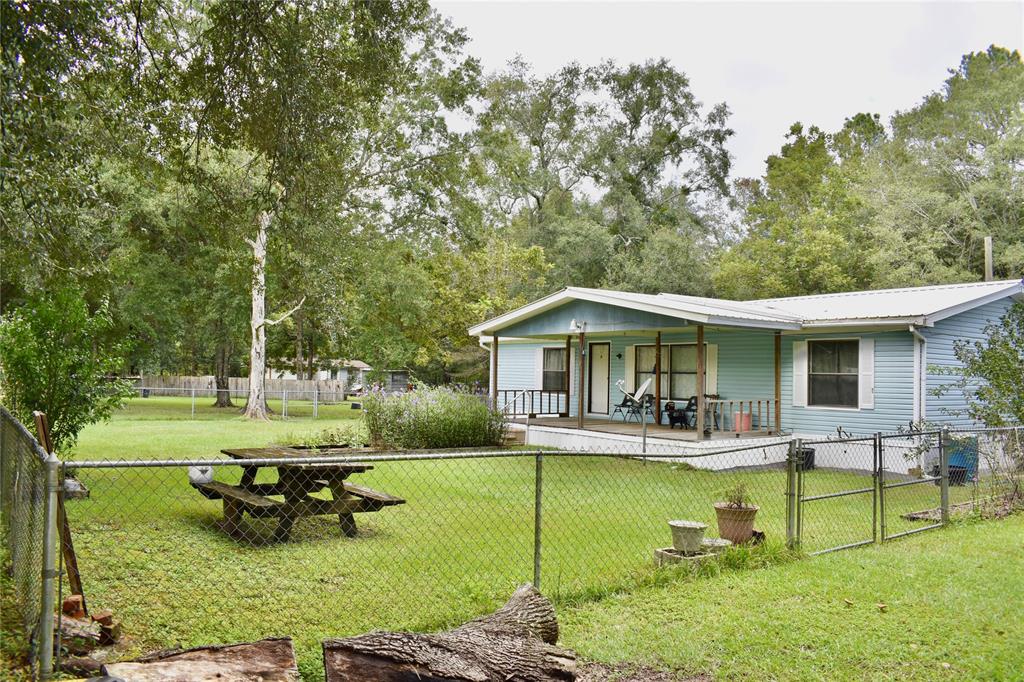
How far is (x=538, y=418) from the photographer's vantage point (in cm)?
1866

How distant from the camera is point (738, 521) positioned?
651cm

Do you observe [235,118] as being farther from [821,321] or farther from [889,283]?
[889,283]

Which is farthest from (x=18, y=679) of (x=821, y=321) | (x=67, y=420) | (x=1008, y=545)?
(x=821, y=321)

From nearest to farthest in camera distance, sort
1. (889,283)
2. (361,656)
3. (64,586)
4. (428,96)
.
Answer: (361,656)
(64,586)
(428,96)
(889,283)

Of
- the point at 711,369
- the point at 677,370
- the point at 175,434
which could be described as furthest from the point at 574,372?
the point at 175,434

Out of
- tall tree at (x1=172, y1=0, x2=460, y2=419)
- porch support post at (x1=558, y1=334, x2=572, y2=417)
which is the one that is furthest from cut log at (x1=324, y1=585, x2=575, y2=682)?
porch support post at (x1=558, y1=334, x2=572, y2=417)

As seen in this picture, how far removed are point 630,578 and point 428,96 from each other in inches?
774

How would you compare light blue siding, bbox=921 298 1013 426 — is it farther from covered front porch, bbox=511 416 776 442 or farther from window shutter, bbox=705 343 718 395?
window shutter, bbox=705 343 718 395

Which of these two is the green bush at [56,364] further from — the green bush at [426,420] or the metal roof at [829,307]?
the metal roof at [829,307]

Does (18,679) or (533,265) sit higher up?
(533,265)

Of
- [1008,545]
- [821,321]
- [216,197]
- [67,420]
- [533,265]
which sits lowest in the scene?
[1008,545]

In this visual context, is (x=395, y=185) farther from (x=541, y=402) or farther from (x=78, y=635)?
(x=78, y=635)

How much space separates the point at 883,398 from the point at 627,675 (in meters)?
11.1

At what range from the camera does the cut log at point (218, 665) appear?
2859mm
